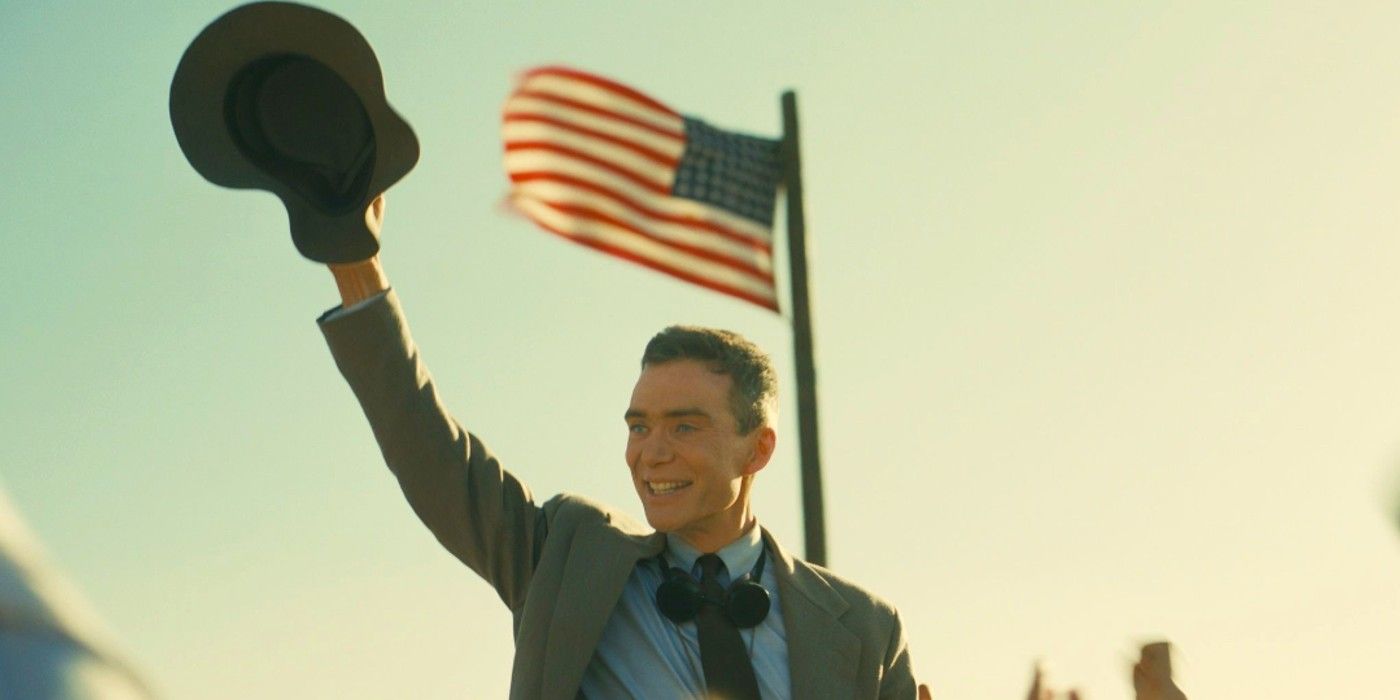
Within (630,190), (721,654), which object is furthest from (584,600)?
(630,190)

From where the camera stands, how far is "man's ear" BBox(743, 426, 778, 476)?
423 cm

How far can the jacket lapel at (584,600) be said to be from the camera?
3.59 metres

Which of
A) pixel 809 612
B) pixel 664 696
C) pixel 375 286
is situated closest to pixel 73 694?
pixel 375 286

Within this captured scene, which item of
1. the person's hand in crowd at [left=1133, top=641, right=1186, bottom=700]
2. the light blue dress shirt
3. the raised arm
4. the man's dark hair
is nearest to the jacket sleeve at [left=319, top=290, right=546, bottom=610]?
the raised arm

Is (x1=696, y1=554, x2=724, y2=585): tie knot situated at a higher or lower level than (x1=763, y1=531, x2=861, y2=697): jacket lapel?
higher

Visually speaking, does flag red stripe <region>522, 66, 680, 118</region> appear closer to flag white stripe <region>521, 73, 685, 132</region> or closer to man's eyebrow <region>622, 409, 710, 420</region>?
flag white stripe <region>521, 73, 685, 132</region>

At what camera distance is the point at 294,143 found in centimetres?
283

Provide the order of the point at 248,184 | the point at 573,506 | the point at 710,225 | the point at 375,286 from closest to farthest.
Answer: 1. the point at 248,184
2. the point at 375,286
3. the point at 573,506
4. the point at 710,225

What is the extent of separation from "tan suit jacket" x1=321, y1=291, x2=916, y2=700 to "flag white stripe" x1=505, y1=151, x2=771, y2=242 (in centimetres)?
410

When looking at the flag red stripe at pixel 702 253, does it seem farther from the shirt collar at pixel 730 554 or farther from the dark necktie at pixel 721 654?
the dark necktie at pixel 721 654

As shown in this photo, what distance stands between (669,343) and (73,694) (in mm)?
3581

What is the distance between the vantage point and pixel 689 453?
4.01 meters

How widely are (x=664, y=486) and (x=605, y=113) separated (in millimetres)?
4788

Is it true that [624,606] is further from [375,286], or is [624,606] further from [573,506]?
[375,286]
